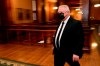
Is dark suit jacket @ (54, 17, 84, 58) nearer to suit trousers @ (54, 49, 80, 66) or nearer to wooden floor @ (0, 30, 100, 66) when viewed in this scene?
suit trousers @ (54, 49, 80, 66)

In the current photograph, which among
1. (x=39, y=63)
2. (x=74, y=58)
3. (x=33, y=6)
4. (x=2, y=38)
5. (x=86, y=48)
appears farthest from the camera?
(x=33, y=6)

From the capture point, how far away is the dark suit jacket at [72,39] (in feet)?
8.40

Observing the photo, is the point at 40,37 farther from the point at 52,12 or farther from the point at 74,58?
the point at 52,12

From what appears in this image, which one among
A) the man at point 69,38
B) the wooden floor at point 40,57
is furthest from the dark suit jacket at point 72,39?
the wooden floor at point 40,57

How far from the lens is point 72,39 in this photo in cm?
262

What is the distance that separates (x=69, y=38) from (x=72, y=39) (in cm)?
5

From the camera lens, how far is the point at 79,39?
2566mm

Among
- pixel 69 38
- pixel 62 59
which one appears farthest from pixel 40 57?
pixel 69 38

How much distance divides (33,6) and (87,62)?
343 inches

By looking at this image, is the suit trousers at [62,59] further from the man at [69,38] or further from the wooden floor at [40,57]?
the wooden floor at [40,57]

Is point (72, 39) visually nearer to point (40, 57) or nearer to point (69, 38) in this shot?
point (69, 38)

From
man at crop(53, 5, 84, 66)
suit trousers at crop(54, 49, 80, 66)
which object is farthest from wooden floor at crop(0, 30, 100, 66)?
man at crop(53, 5, 84, 66)

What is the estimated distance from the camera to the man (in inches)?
101

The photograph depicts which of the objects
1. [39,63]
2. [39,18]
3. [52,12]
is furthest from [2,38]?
[52,12]
